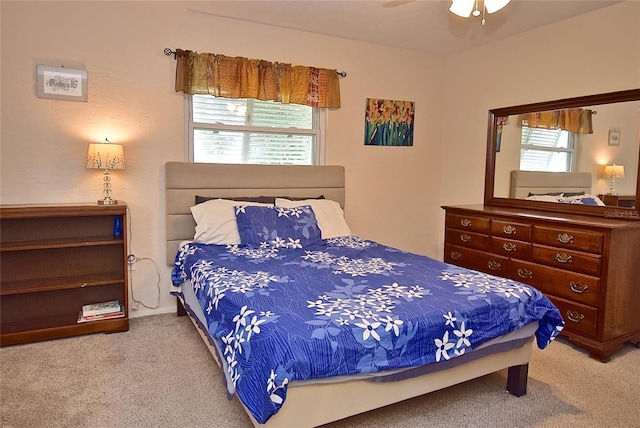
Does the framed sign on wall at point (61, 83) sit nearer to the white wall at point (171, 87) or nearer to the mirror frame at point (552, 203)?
the white wall at point (171, 87)

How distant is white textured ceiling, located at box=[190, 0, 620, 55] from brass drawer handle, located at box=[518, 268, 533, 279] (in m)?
2.02

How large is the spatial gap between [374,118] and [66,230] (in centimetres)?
293

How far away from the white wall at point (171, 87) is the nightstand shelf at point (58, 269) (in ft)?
0.62

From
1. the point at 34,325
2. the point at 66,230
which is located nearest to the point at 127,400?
the point at 34,325

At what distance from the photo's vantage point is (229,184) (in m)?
3.59

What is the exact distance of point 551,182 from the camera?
3553 mm

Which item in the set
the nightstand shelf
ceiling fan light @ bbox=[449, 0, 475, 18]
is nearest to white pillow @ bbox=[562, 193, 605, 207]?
ceiling fan light @ bbox=[449, 0, 475, 18]

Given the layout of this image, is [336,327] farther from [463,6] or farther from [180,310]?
[180,310]

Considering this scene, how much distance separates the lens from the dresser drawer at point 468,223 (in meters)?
3.56

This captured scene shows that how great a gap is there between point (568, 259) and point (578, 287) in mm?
195

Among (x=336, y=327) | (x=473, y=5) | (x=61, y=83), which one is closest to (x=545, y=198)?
(x=473, y=5)

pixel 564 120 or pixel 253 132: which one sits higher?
pixel 564 120

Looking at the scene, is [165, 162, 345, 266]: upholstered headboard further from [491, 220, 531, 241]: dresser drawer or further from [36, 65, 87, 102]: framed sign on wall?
[491, 220, 531, 241]: dresser drawer

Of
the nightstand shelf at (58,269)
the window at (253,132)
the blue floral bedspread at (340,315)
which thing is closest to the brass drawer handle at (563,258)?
the blue floral bedspread at (340,315)
